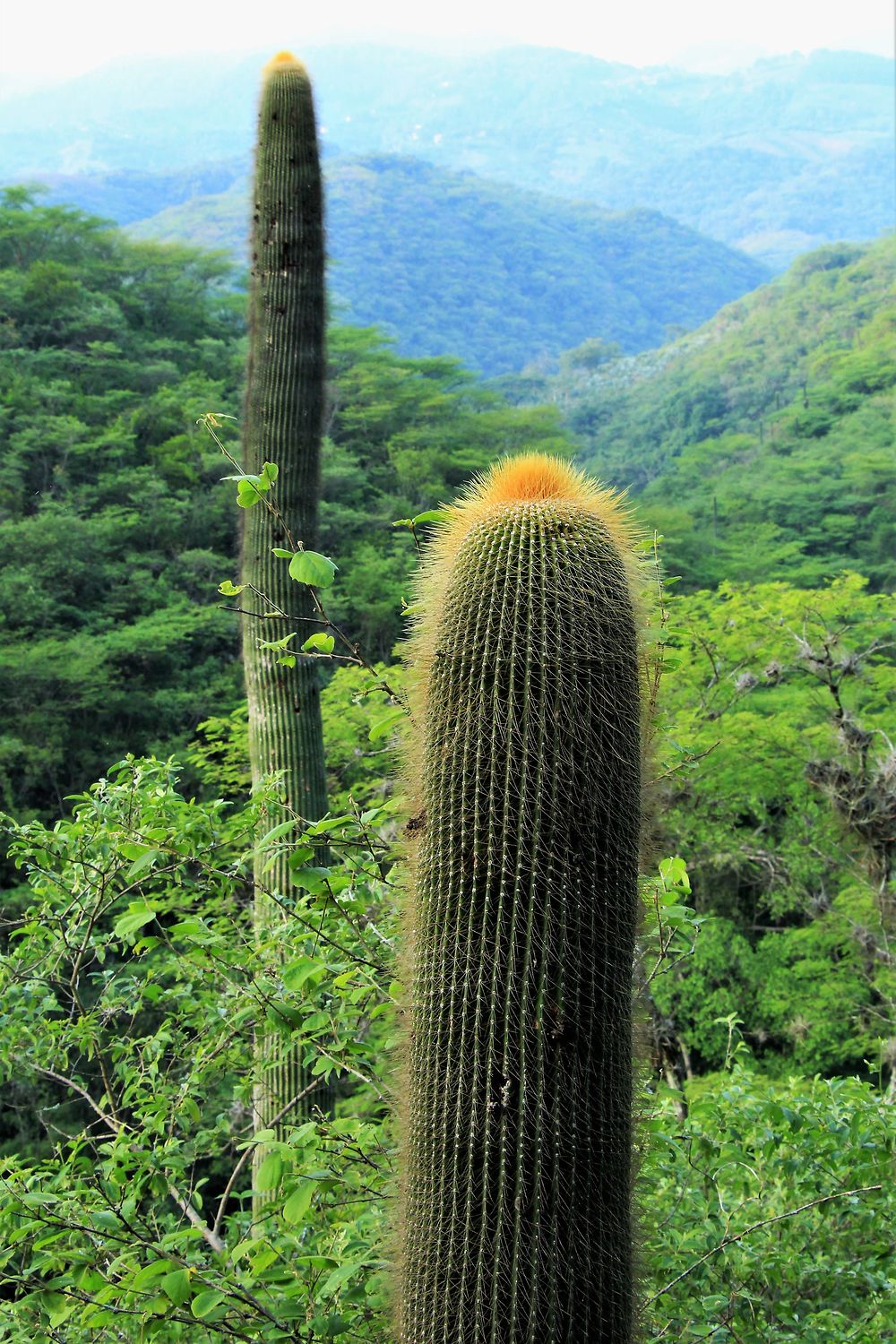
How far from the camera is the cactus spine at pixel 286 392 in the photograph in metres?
6.13

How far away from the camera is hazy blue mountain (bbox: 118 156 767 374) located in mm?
106875

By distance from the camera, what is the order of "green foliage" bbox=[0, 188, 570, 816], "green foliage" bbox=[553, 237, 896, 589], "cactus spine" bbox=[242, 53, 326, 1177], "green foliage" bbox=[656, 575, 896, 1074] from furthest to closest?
"green foliage" bbox=[553, 237, 896, 589] → "green foliage" bbox=[0, 188, 570, 816] → "green foliage" bbox=[656, 575, 896, 1074] → "cactus spine" bbox=[242, 53, 326, 1177]

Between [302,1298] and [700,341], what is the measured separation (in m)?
78.9

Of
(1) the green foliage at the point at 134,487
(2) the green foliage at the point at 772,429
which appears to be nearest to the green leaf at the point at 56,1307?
(1) the green foliage at the point at 134,487

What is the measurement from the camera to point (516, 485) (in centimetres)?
260

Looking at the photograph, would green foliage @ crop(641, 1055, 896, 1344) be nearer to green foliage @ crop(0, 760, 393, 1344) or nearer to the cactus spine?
green foliage @ crop(0, 760, 393, 1344)

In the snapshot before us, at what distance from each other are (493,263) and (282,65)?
125364 mm

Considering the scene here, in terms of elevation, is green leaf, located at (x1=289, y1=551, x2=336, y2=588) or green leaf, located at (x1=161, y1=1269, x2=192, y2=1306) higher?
green leaf, located at (x1=289, y1=551, x2=336, y2=588)

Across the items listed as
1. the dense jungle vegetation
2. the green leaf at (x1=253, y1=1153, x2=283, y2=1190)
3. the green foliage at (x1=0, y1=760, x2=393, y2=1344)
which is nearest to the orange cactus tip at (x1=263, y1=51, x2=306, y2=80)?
the dense jungle vegetation

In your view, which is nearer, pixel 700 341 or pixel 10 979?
pixel 10 979

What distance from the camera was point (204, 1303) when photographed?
2.12 metres

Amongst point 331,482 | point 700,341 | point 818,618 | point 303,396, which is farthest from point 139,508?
point 700,341

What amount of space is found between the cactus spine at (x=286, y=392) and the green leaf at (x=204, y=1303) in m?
3.85

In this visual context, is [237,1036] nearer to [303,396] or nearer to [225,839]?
[225,839]
